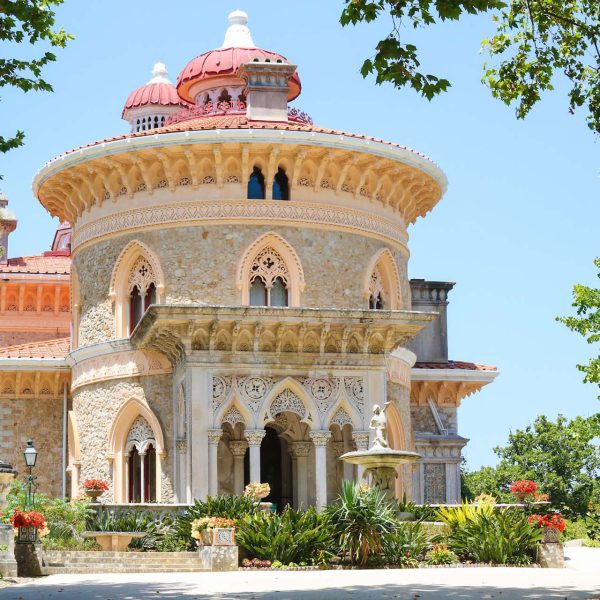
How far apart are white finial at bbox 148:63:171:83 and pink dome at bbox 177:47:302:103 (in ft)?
38.0

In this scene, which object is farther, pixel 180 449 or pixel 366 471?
pixel 180 449

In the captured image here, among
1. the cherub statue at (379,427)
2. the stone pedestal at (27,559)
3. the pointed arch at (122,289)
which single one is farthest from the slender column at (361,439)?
the stone pedestal at (27,559)

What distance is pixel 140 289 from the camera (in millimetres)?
31750

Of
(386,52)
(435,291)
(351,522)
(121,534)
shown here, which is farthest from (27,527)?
(435,291)

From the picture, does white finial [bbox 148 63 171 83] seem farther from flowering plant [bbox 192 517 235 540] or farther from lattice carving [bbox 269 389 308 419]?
flowering plant [bbox 192 517 235 540]

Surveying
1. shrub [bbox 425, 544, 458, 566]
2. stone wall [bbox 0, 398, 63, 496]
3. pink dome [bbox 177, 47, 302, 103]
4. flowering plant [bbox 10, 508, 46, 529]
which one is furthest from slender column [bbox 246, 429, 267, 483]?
pink dome [bbox 177, 47, 302, 103]

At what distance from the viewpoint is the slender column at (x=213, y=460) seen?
91.8 feet

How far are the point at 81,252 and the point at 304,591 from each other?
57.5 ft

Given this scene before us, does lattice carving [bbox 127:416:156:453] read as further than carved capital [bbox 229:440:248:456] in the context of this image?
Yes

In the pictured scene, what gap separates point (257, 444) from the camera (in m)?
28.4

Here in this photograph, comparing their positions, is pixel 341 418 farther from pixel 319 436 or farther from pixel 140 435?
pixel 140 435

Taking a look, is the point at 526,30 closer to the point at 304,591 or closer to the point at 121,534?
the point at 304,591

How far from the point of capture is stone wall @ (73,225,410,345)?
30781 mm

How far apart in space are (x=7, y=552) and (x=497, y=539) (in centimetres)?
828
